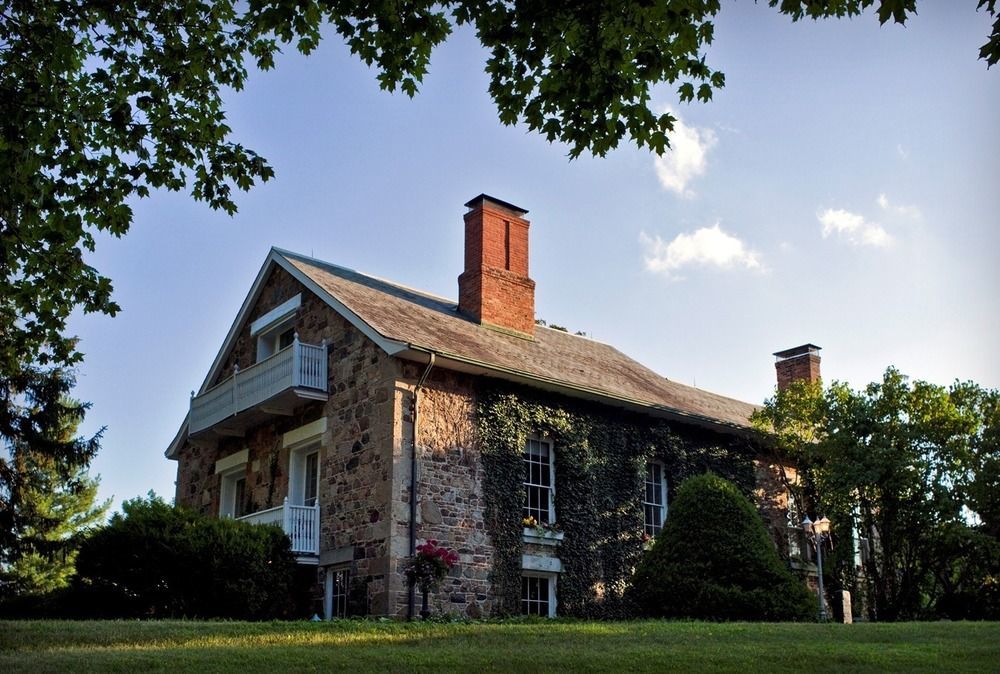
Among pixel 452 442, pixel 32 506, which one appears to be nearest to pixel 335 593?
pixel 452 442

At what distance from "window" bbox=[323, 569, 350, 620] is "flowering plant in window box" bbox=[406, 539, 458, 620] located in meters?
1.79

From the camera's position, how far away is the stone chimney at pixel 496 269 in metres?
20.6

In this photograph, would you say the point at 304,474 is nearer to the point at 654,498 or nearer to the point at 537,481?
the point at 537,481

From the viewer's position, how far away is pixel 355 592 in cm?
1669

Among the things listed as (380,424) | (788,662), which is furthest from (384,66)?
(380,424)

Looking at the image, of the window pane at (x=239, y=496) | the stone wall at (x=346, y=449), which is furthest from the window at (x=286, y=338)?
the window pane at (x=239, y=496)

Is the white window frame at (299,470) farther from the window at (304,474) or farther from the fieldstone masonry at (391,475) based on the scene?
the fieldstone masonry at (391,475)

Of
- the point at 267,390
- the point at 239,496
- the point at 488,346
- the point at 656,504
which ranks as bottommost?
the point at 656,504

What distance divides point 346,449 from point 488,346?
3.28 meters

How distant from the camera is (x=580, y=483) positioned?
19.1 m

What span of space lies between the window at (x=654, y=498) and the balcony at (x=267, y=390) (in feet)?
21.9

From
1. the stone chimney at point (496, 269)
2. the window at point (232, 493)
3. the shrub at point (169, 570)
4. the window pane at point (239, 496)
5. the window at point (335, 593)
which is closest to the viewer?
the shrub at point (169, 570)

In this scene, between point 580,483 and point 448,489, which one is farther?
point 580,483

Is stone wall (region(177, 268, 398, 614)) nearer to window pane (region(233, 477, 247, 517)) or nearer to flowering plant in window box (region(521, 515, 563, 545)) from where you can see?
window pane (region(233, 477, 247, 517))
